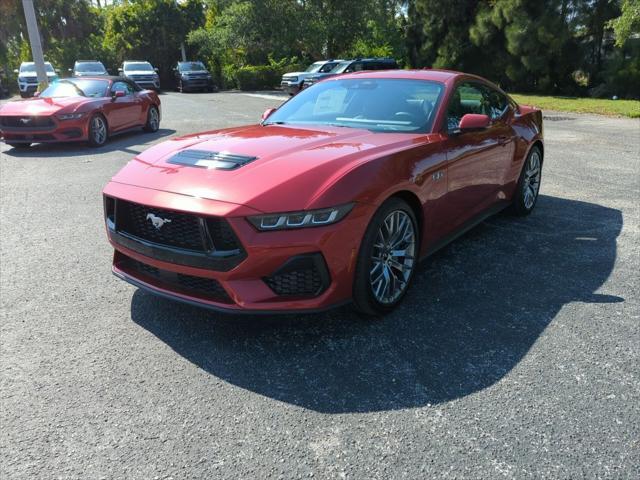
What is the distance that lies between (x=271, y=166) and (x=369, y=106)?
1.49 metres

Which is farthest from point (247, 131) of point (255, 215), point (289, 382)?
point (289, 382)

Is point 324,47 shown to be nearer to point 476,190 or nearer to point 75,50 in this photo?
point 75,50

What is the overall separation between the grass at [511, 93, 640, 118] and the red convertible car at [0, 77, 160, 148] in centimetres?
1335

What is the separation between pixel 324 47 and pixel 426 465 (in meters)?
35.8

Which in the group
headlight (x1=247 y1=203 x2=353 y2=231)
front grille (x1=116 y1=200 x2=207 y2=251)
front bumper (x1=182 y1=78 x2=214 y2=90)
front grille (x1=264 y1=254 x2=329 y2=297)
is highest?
headlight (x1=247 y1=203 x2=353 y2=231)

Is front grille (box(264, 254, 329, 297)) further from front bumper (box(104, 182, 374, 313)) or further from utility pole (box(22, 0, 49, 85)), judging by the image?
utility pole (box(22, 0, 49, 85))

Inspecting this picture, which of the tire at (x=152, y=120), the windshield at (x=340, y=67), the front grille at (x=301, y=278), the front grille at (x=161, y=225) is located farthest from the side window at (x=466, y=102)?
the windshield at (x=340, y=67)

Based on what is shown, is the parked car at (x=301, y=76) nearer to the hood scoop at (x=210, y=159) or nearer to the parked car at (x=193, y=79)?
the parked car at (x=193, y=79)

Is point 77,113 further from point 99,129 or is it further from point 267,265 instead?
point 267,265

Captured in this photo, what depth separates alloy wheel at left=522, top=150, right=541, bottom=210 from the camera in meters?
5.77

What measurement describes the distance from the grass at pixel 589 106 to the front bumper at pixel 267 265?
16.0m

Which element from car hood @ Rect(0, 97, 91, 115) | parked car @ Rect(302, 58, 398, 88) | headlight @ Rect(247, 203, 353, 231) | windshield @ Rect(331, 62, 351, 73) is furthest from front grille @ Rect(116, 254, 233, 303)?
windshield @ Rect(331, 62, 351, 73)

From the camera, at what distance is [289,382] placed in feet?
9.59

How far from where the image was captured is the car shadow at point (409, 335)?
288 centimetres
